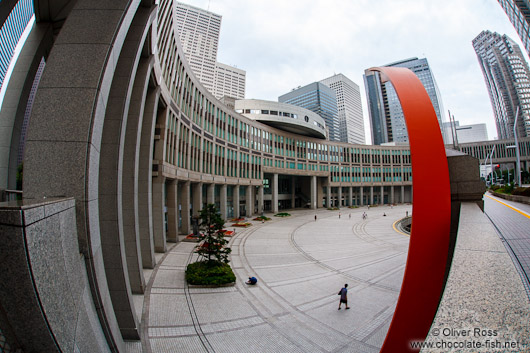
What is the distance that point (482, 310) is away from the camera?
256 centimetres

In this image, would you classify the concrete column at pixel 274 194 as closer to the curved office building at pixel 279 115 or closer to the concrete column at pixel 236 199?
the curved office building at pixel 279 115

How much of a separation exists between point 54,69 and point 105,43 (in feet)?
4.07

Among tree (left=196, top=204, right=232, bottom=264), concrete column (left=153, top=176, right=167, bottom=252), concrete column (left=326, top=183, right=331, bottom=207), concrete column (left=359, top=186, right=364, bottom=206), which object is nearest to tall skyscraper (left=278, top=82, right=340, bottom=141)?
concrete column (left=359, top=186, right=364, bottom=206)

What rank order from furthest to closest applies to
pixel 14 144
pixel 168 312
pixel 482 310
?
pixel 14 144 < pixel 168 312 < pixel 482 310

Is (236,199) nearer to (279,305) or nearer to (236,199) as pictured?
(236,199)

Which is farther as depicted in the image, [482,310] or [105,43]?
[105,43]

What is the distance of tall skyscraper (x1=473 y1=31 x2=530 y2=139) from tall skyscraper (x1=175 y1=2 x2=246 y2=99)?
13671 centimetres

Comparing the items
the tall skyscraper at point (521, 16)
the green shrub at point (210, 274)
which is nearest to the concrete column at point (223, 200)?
the green shrub at point (210, 274)

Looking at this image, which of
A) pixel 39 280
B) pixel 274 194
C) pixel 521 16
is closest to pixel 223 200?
pixel 274 194

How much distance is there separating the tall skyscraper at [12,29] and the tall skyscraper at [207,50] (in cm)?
14586

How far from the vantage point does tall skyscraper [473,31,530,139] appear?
92.3m

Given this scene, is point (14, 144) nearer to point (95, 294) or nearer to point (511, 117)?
point (95, 294)

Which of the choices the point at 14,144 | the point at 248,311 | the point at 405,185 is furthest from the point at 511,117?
the point at 14,144

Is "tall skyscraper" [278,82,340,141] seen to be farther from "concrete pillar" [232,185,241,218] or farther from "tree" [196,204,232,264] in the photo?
"tree" [196,204,232,264]
